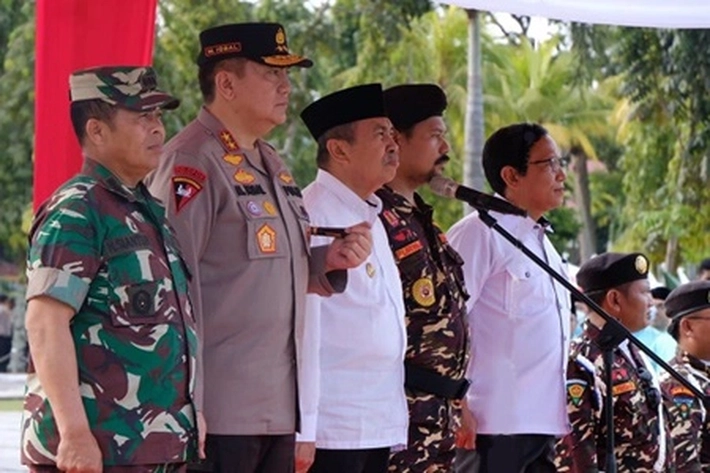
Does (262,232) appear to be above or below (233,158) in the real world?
below

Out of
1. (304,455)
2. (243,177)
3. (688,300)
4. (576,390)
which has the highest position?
(243,177)

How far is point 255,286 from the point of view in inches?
144

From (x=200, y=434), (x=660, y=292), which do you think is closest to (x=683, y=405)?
(x=200, y=434)

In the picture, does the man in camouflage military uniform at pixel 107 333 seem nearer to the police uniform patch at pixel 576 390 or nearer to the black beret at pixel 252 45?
the black beret at pixel 252 45

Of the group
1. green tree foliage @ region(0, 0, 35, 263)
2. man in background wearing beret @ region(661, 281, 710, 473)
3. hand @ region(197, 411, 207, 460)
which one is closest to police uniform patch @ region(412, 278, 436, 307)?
hand @ region(197, 411, 207, 460)

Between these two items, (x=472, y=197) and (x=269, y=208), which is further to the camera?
(x=472, y=197)

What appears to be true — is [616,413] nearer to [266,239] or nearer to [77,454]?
[266,239]

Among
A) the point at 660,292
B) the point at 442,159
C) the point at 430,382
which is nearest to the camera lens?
the point at 430,382

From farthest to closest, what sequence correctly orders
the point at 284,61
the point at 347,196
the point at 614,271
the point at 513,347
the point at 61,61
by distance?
1. the point at 614,271
2. the point at 513,347
3. the point at 347,196
4. the point at 61,61
5. the point at 284,61

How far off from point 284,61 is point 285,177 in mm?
317

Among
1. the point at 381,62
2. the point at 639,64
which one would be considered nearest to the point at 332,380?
the point at 639,64

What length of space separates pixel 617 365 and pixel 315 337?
64.0 inches

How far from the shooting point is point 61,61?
4.03 meters

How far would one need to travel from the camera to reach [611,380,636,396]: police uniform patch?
5.11 meters
